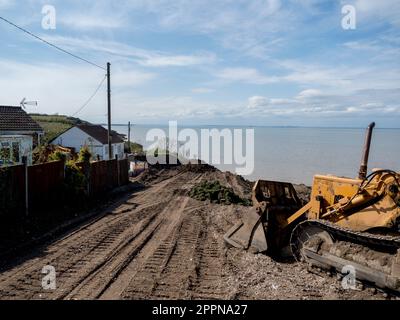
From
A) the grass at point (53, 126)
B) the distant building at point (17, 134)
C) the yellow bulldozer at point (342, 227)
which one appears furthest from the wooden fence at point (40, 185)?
the grass at point (53, 126)

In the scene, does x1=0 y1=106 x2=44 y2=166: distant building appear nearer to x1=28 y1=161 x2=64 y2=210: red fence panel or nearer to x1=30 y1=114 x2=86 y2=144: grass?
x1=28 y1=161 x2=64 y2=210: red fence panel

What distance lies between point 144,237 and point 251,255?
316 centimetres

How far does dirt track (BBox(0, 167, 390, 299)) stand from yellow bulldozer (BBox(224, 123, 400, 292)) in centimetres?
37

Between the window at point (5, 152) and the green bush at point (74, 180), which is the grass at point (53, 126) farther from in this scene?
the green bush at point (74, 180)

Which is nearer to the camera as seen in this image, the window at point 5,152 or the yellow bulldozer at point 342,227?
the yellow bulldozer at point 342,227

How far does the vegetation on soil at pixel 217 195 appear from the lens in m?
16.8

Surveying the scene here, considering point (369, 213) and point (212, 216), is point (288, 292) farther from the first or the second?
point (212, 216)

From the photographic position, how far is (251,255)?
9227 millimetres

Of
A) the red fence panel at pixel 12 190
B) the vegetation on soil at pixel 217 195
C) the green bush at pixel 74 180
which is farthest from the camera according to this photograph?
the vegetation on soil at pixel 217 195

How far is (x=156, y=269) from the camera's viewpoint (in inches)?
328

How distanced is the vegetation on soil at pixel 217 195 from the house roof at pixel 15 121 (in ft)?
33.7

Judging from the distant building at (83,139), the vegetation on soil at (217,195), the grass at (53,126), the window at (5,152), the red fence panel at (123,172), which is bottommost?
the vegetation on soil at (217,195)
